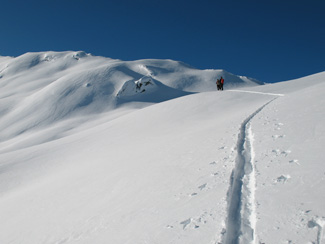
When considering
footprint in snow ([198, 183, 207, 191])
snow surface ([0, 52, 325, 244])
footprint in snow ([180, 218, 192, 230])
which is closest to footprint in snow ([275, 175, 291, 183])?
snow surface ([0, 52, 325, 244])

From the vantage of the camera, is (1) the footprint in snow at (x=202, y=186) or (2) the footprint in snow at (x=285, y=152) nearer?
(1) the footprint in snow at (x=202, y=186)

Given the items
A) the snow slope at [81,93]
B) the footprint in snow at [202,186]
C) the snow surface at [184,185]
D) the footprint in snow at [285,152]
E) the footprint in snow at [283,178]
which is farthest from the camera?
the snow slope at [81,93]

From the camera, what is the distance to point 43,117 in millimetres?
43250

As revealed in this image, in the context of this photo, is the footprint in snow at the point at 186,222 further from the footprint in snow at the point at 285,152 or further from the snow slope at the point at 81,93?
the snow slope at the point at 81,93

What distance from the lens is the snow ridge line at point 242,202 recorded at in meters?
3.72

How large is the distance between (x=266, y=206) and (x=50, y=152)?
15.4m

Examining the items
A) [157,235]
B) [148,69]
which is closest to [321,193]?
[157,235]

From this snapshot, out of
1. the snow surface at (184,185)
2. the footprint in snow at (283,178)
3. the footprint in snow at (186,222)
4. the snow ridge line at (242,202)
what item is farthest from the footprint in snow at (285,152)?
the footprint in snow at (186,222)

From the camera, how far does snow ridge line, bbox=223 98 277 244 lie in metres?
3.72

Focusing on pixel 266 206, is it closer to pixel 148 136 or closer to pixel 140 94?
pixel 148 136

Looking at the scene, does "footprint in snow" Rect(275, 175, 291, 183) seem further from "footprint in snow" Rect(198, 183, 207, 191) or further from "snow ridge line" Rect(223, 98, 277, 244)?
"footprint in snow" Rect(198, 183, 207, 191)

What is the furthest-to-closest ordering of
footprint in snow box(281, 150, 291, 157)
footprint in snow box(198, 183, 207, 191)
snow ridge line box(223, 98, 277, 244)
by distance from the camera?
footprint in snow box(281, 150, 291, 157), footprint in snow box(198, 183, 207, 191), snow ridge line box(223, 98, 277, 244)

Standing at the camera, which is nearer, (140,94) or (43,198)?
(43,198)

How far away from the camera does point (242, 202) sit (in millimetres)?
4527
